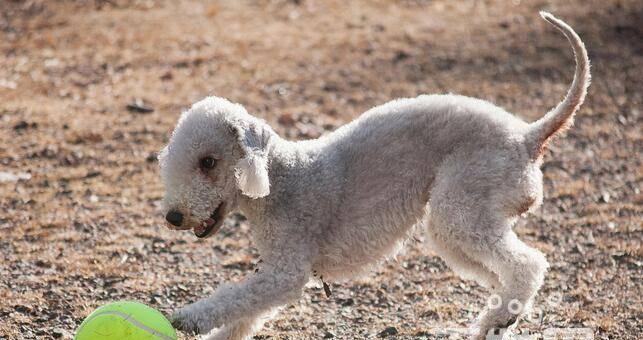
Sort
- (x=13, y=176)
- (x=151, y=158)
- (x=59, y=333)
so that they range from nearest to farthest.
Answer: (x=59, y=333) < (x=13, y=176) < (x=151, y=158)

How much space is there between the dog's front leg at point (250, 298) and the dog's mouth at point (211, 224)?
0.25m

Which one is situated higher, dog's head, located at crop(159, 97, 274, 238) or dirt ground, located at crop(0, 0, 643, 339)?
dog's head, located at crop(159, 97, 274, 238)

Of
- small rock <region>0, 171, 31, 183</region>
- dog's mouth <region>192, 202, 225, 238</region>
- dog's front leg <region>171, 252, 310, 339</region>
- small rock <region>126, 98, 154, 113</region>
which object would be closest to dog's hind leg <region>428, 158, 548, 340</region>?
dog's front leg <region>171, 252, 310, 339</region>

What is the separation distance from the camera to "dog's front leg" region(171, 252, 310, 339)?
4047 mm

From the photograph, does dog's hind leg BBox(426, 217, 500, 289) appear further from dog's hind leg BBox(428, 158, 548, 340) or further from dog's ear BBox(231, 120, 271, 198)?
dog's ear BBox(231, 120, 271, 198)

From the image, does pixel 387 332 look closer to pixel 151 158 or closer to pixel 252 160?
pixel 252 160

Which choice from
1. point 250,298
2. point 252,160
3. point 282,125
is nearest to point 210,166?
point 252,160

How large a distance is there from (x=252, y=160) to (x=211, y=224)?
0.36 m

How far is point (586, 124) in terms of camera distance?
8.88m

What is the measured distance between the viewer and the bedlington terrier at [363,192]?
4180mm

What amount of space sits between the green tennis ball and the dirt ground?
1028 mm

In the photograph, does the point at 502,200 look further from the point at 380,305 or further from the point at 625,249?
the point at 625,249

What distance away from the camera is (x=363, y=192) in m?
4.49

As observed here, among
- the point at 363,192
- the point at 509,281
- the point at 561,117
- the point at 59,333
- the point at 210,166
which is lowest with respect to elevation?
the point at 59,333
